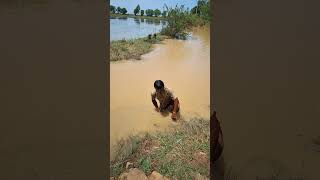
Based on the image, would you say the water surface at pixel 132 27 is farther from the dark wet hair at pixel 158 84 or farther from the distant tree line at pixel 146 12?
the dark wet hair at pixel 158 84

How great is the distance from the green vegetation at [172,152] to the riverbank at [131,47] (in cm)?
72

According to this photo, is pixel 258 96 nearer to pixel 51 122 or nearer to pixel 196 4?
pixel 196 4

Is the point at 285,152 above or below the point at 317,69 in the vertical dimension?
below

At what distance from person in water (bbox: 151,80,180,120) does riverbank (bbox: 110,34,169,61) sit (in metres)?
0.31

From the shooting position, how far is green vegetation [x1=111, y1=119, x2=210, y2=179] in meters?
3.91

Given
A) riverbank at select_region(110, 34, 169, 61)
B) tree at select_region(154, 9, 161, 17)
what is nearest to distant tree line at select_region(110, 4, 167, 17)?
tree at select_region(154, 9, 161, 17)

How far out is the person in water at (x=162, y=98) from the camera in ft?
13.3

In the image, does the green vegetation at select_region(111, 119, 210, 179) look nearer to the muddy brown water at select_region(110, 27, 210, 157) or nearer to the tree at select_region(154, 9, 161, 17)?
the muddy brown water at select_region(110, 27, 210, 157)

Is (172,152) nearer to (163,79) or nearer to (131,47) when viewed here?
(163,79)

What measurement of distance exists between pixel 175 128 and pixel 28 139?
127cm

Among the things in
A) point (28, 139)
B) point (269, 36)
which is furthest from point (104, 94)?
point (269, 36)

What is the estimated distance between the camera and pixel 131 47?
405 centimetres

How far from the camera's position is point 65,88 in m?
3.75

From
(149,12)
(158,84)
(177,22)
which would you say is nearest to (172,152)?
(158,84)
